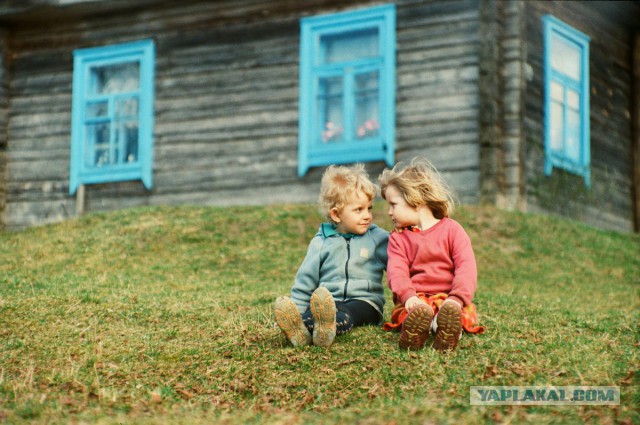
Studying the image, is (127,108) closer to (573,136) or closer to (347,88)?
(347,88)

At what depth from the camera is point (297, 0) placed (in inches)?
484

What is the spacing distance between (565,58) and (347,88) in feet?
10.6

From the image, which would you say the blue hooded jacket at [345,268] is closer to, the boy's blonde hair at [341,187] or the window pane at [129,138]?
the boy's blonde hair at [341,187]

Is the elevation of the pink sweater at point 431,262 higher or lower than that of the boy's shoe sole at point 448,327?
higher

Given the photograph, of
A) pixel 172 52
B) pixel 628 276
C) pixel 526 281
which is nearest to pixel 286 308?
pixel 526 281

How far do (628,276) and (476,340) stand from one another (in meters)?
4.78

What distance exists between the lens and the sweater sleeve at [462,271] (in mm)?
4879

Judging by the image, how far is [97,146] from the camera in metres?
13.4

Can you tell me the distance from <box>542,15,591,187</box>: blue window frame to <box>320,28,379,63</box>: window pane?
235 centimetres

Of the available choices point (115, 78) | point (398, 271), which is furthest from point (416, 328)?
point (115, 78)

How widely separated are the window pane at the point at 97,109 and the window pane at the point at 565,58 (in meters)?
6.61

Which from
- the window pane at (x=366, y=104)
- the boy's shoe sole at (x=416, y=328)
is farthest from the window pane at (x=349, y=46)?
the boy's shoe sole at (x=416, y=328)

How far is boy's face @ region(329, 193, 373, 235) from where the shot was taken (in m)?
5.32

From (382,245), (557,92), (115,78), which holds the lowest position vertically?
(382,245)
